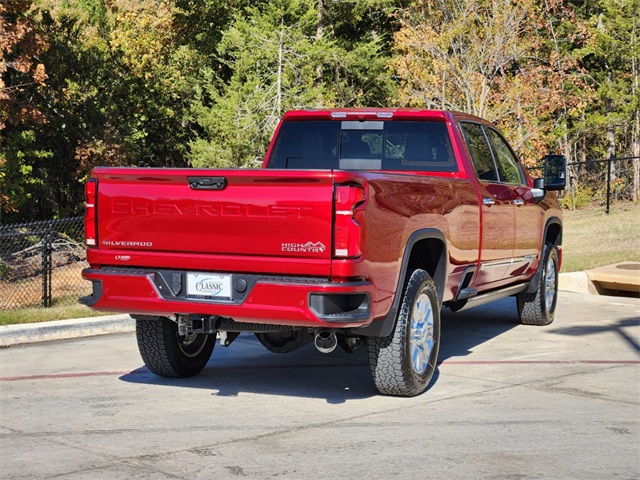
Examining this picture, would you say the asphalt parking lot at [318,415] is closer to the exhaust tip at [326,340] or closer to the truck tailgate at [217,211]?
the exhaust tip at [326,340]

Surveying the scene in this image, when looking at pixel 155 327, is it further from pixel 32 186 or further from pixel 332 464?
pixel 32 186

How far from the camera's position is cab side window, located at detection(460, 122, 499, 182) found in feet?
29.5

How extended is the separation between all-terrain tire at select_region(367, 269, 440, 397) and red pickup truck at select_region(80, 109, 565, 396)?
10mm

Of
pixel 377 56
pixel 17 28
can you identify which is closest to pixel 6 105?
pixel 17 28

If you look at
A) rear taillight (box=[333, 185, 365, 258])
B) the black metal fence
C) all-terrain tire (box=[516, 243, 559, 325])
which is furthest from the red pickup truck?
the black metal fence

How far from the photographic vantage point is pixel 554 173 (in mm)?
10203

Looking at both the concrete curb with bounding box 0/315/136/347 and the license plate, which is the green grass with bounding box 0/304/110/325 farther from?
the license plate

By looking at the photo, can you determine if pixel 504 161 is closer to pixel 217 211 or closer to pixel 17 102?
pixel 217 211

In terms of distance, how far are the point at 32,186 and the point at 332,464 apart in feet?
90.8

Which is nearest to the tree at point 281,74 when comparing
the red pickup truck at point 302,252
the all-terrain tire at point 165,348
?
the red pickup truck at point 302,252

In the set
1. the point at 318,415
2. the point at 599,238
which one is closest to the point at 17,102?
the point at 599,238

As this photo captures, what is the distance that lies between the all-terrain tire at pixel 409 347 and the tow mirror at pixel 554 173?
3189 millimetres

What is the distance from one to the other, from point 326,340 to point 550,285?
5.08 m

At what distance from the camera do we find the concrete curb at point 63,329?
33.3ft
